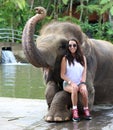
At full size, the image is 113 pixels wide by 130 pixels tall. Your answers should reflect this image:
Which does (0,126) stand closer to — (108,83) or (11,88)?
(108,83)

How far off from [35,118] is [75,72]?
877 millimetres

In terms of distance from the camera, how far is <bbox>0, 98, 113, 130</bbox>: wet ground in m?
6.12

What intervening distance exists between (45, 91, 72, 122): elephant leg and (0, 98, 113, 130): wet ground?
99 mm

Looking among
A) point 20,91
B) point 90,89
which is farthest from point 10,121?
point 20,91

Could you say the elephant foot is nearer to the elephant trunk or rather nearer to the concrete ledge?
the concrete ledge

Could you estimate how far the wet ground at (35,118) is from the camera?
20.1 feet

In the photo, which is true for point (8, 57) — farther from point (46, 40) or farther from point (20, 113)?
point (46, 40)

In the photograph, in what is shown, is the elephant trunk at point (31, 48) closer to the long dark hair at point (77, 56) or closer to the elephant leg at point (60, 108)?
the long dark hair at point (77, 56)

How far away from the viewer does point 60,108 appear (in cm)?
664

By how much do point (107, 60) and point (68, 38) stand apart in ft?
3.92

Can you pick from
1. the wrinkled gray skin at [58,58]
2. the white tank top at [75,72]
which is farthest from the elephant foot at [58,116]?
the white tank top at [75,72]

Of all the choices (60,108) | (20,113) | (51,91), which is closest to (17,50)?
(20,113)

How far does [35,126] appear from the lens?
6.19 m

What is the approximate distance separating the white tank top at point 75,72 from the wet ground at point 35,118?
2.04 ft
